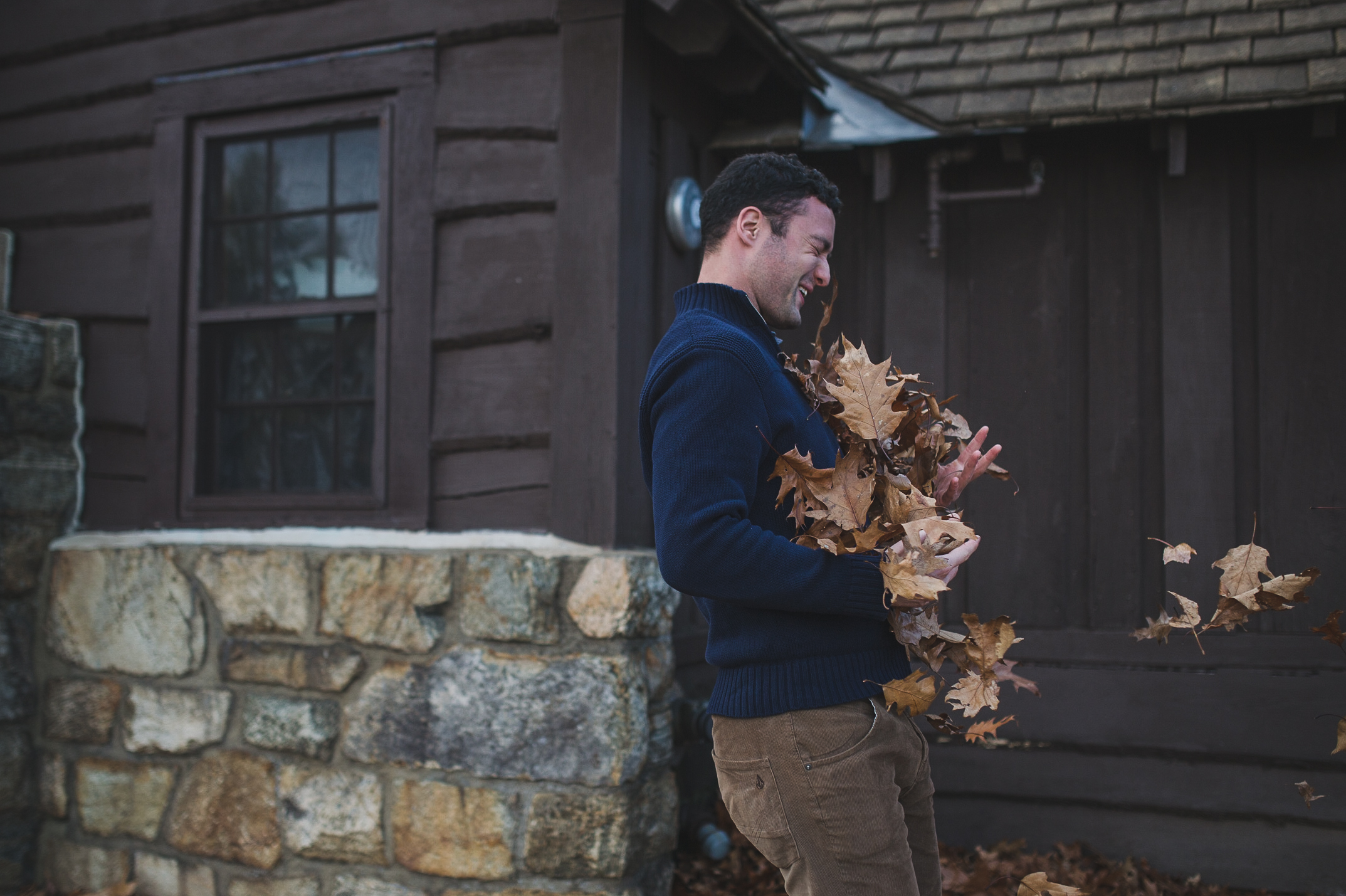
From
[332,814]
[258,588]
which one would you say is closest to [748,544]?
[332,814]

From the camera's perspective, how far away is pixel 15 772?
4188mm

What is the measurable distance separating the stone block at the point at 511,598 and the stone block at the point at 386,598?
4.2 inches

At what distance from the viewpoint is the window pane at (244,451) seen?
4336mm

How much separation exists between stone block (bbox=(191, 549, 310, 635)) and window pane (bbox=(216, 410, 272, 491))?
436mm

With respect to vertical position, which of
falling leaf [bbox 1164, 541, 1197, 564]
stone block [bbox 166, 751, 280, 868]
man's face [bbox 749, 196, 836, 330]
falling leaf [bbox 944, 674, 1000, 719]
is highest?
man's face [bbox 749, 196, 836, 330]

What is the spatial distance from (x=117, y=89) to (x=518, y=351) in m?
2.28

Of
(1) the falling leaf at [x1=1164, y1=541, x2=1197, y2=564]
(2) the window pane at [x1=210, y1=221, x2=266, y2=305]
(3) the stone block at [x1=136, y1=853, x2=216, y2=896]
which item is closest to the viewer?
(1) the falling leaf at [x1=1164, y1=541, x2=1197, y2=564]

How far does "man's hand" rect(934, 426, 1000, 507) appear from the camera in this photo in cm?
223

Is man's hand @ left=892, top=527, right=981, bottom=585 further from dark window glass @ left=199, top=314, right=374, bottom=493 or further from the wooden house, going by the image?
dark window glass @ left=199, top=314, right=374, bottom=493

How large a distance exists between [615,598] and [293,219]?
2167 mm

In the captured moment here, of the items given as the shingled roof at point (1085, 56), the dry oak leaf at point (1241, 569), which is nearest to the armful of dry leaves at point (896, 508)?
the dry oak leaf at point (1241, 569)

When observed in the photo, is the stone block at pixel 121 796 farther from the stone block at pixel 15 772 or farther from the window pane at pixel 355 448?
the window pane at pixel 355 448

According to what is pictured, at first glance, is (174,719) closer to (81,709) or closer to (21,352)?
(81,709)

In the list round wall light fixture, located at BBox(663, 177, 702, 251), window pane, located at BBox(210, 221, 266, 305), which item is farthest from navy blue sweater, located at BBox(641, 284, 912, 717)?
window pane, located at BBox(210, 221, 266, 305)
